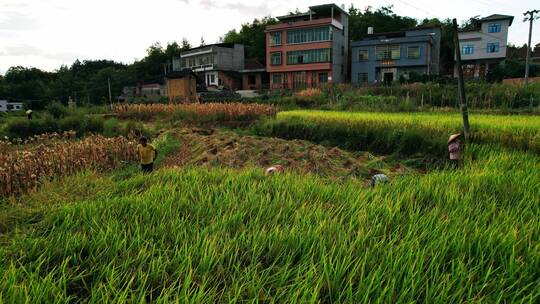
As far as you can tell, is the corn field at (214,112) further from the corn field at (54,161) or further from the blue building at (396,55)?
the blue building at (396,55)

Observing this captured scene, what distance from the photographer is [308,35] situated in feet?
134

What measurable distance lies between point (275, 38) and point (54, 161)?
39229 mm

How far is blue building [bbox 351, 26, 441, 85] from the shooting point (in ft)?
123

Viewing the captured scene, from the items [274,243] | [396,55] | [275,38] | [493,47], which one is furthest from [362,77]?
[274,243]

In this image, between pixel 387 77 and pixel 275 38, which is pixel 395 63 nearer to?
pixel 387 77

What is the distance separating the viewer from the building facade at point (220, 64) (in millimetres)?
48125

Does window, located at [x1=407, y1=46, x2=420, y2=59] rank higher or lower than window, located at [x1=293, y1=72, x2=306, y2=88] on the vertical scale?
higher

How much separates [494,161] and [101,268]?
A: 20.6ft

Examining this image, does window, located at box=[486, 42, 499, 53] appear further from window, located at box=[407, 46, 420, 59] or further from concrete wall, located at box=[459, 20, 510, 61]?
window, located at box=[407, 46, 420, 59]

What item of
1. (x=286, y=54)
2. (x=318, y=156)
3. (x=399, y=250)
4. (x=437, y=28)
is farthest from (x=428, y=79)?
(x=399, y=250)

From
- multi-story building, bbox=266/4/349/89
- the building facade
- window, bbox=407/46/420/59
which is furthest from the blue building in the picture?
the building facade

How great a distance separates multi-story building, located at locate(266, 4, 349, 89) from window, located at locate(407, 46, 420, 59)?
7.72 m

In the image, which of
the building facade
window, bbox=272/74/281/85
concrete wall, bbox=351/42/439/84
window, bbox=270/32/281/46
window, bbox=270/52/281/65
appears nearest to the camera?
concrete wall, bbox=351/42/439/84

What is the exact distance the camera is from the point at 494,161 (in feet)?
20.2
